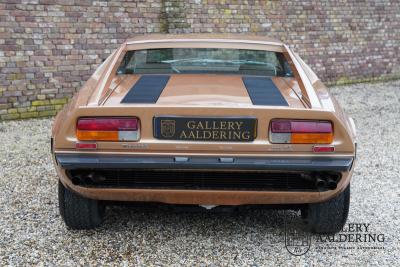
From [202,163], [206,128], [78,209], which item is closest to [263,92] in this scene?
[206,128]

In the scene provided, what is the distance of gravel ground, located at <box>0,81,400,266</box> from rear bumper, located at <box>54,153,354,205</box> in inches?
13.1

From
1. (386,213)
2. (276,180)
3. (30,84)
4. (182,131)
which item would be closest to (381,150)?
(386,213)

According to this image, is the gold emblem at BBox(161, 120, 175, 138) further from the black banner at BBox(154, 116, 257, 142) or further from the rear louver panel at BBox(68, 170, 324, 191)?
the rear louver panel at BBox(68, 170, 324, 191)

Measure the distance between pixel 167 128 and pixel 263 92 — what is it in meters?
0.67

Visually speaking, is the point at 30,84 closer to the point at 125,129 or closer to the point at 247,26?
the point at 247,26

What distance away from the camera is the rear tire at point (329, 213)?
2959 millimetres

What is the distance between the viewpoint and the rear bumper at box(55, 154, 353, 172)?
253cm

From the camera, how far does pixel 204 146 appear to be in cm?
252

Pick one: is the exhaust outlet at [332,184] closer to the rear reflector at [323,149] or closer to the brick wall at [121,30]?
the rear reflector at [323,149]

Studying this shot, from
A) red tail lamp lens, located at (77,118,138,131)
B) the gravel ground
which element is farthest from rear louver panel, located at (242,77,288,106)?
the gravel ground

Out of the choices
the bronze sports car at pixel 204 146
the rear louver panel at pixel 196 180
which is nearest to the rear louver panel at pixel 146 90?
the bronze sports car at pixel 204 146

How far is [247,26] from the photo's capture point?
9289 millimetres

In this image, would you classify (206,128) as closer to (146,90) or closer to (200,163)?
(200,163)

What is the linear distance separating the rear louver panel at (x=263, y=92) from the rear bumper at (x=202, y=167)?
12.9 inches
